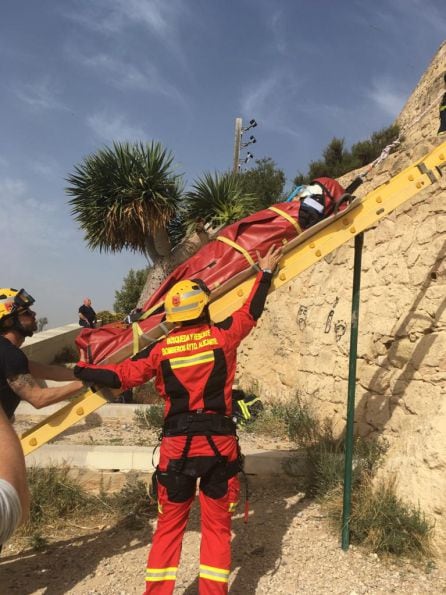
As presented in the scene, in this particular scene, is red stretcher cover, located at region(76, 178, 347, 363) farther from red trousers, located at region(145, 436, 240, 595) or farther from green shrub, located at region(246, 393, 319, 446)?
green shrub, located at region(246, 393, 319, 446)

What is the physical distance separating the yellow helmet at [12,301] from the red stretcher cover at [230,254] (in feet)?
1.43

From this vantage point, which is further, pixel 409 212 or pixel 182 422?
pixel 409 212

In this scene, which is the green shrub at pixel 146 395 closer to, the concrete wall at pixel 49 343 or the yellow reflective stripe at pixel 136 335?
the concrete wall at pixel 49 343

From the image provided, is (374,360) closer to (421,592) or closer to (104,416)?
(421,592)

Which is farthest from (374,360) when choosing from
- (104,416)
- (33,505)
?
(104,416)

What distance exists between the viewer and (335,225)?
3.42 m

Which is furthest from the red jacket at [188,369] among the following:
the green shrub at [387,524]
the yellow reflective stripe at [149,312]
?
the green shrub at [387,524]

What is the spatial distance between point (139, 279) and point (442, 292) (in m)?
18.1

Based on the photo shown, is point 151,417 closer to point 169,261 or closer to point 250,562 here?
point 250,562

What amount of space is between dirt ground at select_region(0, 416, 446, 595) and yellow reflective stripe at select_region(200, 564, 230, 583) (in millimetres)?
569

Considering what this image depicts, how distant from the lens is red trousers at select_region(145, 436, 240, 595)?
2709mm

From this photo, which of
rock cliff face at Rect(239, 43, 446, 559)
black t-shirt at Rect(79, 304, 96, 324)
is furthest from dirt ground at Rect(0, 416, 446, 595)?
black t-shirt at Rect(79, 304, 96, 324)

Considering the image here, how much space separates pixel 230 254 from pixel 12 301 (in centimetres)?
151

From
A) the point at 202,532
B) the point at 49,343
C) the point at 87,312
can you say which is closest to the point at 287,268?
the point at 202,532
